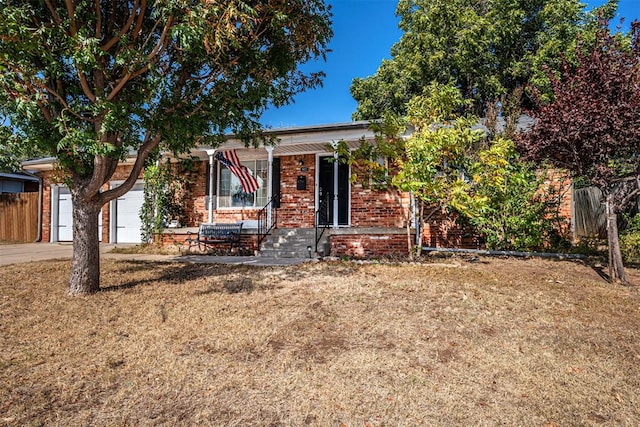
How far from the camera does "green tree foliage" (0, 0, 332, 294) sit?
4.34 m

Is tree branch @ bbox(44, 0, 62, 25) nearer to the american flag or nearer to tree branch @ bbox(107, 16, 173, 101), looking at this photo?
tree branch @ bbox(107, 16, 173, 101)

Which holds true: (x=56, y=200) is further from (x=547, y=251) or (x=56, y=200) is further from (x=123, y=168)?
(x=547, y=251)

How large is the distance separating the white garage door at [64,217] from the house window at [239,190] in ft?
22.8

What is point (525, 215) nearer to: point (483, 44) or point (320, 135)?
point (320, 135)

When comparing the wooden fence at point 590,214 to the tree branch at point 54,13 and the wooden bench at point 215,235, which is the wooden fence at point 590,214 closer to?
the wooden bench at point 215,235

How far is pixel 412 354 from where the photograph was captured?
3527 mm

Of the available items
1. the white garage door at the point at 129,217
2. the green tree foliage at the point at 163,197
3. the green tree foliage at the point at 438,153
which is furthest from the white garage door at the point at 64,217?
the green tree foliage at the point at 438,153

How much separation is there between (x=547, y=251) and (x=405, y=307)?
6.59 metres

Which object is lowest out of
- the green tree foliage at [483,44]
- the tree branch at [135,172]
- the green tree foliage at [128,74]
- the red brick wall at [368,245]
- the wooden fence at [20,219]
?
the red brick wall at [368,245]

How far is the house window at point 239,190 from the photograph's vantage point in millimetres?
12133

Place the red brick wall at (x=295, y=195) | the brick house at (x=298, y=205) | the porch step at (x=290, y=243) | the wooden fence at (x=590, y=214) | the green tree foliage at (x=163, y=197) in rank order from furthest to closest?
the green tree foliage at (x=163, y=197) < the wooden fence at (x=590, y=214) < the red brick wall at (x=295, y=195) < the brick house at (x=298, y=205) < the porch step at (x=290, y=243)

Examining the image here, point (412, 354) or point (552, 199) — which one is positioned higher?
point (552, 199)

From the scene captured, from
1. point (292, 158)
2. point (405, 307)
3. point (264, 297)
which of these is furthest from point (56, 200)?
point (405, 307)

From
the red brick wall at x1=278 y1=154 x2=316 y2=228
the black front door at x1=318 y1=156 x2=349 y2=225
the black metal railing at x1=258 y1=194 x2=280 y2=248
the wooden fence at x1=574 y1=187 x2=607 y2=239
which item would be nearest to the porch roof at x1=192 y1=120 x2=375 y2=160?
the red brick wall at x1=278 y1=154 x2=316 y2=228
